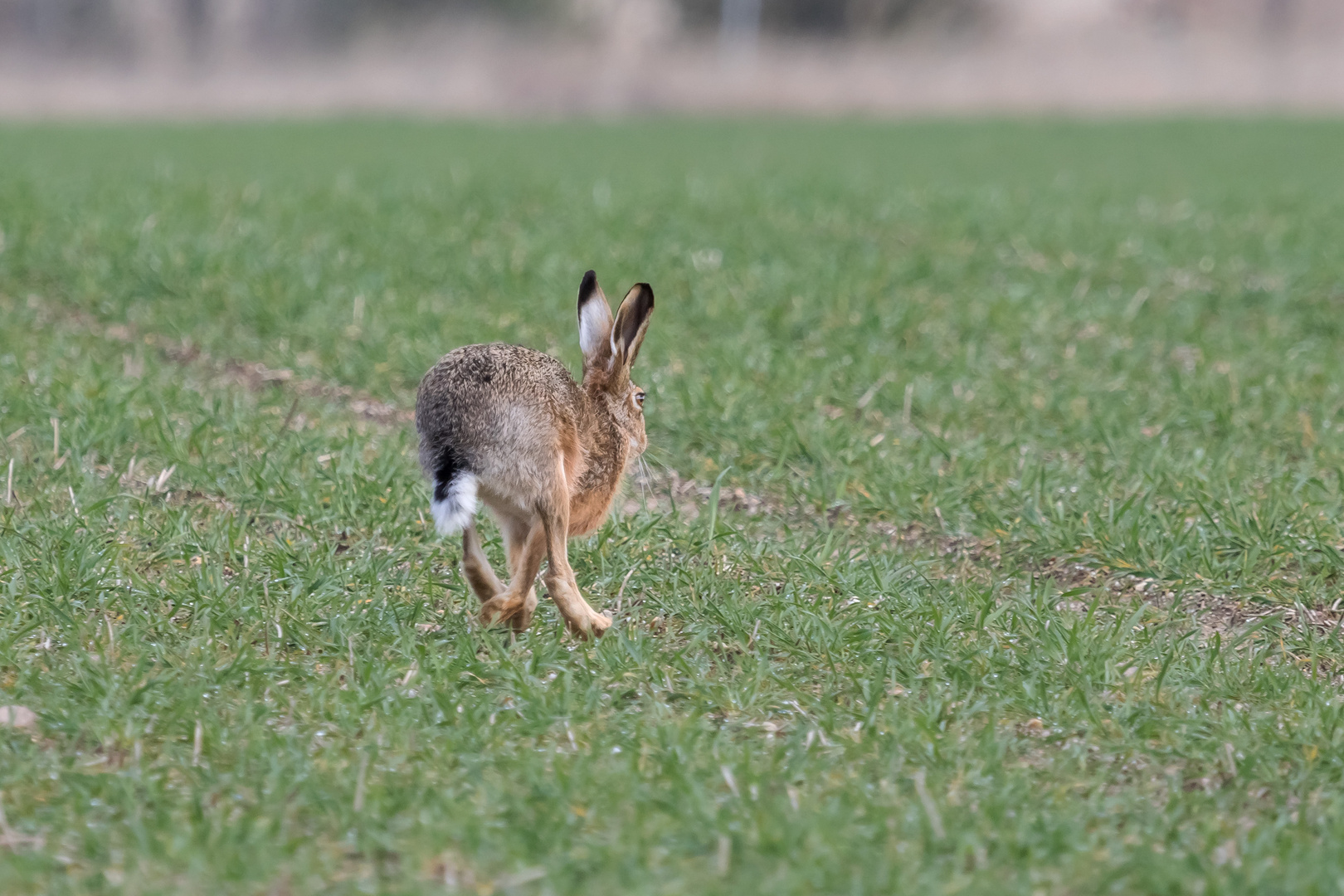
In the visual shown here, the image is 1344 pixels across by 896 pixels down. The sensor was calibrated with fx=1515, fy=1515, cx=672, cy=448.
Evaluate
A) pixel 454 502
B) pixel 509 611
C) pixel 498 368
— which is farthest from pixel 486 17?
pixel 454 502

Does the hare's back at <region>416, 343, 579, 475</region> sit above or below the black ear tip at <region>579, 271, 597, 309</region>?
below

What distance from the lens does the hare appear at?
3.77 metres

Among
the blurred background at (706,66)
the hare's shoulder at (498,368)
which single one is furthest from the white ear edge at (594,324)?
the blurred background at (706,66)

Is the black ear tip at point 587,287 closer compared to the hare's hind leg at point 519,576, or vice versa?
the hare's hind leg at point 519,576

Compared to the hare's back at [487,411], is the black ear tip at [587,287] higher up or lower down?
higher up

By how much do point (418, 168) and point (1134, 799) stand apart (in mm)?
12220

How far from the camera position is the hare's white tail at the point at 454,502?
3.59 metres

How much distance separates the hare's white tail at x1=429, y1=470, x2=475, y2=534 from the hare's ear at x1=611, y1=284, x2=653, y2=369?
64 centimetres

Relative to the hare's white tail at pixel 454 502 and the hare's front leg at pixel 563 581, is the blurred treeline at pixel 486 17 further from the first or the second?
the hare's white tail at pixel 454 502

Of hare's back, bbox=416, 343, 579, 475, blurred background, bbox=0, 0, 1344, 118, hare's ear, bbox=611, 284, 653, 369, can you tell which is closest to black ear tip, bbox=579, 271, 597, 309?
hare's ear, bbox=611, 284, 653, 369

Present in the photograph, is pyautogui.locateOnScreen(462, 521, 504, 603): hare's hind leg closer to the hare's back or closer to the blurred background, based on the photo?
the hare's back

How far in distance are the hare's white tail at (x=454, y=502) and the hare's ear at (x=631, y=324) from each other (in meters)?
0.64

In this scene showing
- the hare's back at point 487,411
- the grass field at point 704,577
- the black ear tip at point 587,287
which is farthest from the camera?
the black ear tip at point 587,287

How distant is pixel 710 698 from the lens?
147 inches
